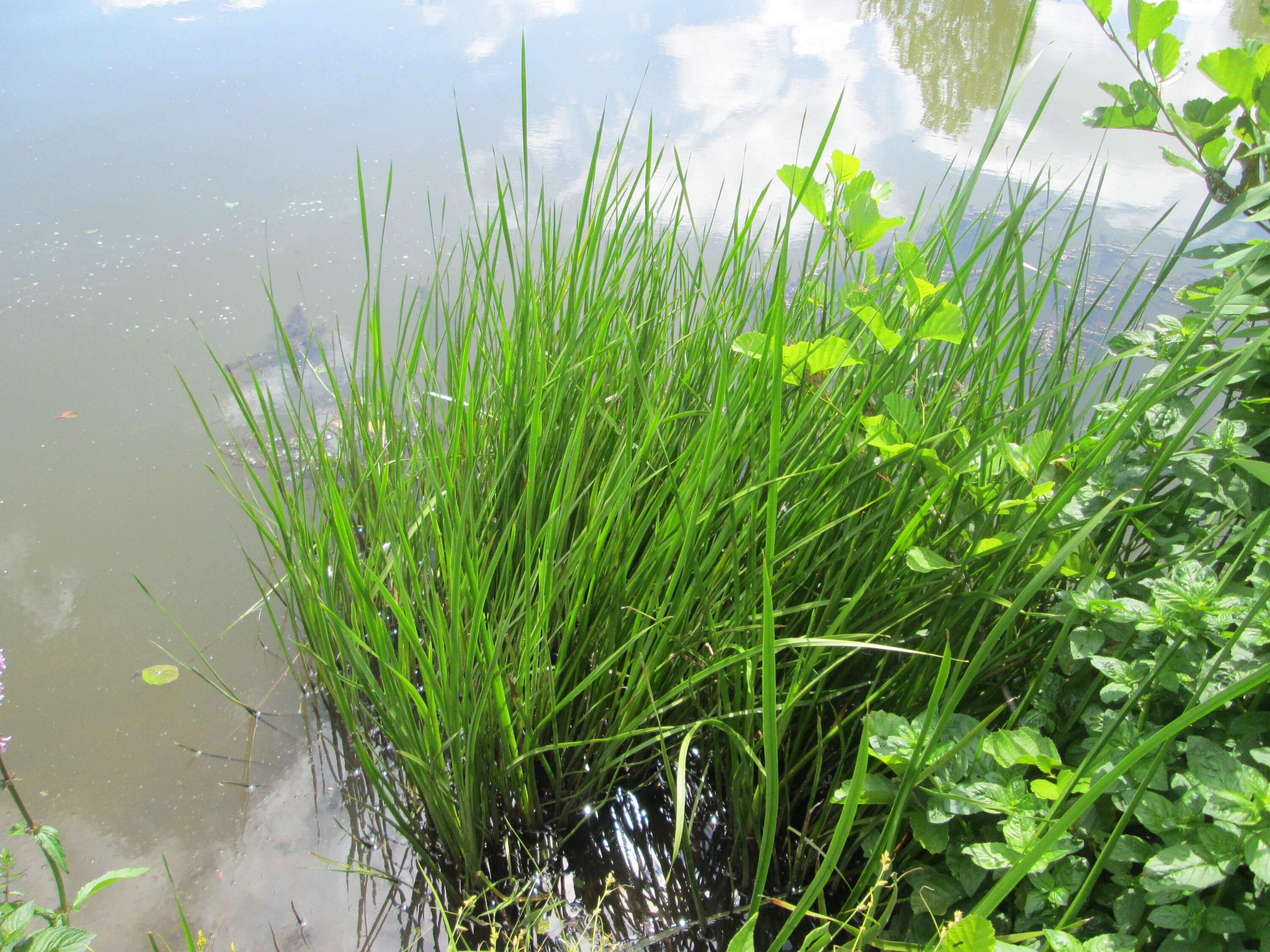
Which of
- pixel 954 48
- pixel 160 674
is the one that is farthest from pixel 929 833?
pixel 954 48

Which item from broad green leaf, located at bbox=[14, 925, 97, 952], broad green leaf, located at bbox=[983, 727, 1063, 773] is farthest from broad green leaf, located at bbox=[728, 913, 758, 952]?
broad green leaf, located at bbox=[14, 925, 97, 952]

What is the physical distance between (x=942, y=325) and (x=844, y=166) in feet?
0.81

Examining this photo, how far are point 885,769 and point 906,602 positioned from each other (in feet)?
0.71

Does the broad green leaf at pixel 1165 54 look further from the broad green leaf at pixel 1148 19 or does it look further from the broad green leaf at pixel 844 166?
the broad green leaf at pixel 844 166

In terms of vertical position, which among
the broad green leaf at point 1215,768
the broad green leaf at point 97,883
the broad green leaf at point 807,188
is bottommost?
the broad green leaf at point 97,883

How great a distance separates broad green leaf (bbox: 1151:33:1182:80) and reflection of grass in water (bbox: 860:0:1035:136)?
9.37ft

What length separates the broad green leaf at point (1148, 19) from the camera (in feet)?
2.74

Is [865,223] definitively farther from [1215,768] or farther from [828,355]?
[1215,768]

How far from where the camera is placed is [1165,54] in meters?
0.86

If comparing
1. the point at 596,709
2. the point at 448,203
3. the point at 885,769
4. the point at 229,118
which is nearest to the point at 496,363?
the point at 596,709

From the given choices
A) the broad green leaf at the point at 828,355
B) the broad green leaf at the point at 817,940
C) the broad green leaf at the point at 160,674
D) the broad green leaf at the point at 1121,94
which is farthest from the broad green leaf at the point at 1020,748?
the broad green leaf at the point at 160,674

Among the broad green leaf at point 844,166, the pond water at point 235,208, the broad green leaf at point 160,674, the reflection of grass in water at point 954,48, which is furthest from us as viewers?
the reflection of grass in water at point 954,48

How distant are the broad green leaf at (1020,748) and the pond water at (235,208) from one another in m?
0.86

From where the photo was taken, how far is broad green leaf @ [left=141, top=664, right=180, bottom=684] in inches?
55.5
